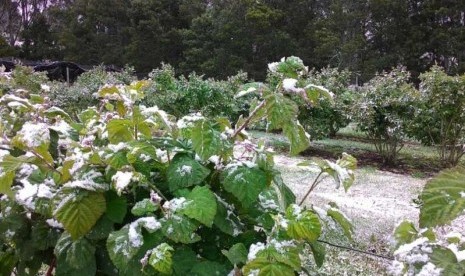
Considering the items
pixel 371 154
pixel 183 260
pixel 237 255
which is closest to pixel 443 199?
pixel 237 255

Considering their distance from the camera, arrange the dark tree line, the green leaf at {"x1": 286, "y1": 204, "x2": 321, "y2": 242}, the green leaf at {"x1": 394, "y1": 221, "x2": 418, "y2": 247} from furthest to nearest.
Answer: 1. the dark tree line
2. the green leaf at {"x1": 286, "y1": 204, "x2": 321, "y2": 242}
3. the green leaf at {"x1": 394, "y1": 221, "x2": 418, "y2": 247}

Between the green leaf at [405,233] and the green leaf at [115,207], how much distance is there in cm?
52

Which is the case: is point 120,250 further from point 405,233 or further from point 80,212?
point 405,233

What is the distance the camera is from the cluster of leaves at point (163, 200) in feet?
2.88

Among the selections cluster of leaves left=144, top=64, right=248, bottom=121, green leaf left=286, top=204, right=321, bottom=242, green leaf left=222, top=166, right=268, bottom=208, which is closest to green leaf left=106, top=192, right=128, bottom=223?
green leaf left=222, top=166, right=268, bottom=208

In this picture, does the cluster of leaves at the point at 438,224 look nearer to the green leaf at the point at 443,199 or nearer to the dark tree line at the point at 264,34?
the green leaf at the point at 443,199

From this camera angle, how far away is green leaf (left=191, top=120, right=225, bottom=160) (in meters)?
0.95

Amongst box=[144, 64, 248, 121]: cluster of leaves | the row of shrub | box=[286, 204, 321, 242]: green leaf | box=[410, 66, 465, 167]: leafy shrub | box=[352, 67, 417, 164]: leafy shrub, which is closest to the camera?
box=[286, 204, 321, 242]: green leaf

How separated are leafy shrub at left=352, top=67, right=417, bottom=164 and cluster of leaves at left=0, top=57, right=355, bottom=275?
7.11m

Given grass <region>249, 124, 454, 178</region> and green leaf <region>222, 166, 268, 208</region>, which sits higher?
green leaf <region>222, 166, 268, 208</region>

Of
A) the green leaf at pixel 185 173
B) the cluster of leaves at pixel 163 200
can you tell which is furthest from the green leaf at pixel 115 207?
the green leaf at pixel 185 173

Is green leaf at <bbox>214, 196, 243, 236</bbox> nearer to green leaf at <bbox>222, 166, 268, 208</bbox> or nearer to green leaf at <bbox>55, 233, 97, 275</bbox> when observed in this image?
green leaf at <bbox>222, 166, 268, 208</bbox>

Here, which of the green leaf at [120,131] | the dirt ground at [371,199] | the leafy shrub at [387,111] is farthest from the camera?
the leafy shrub at [387,111]

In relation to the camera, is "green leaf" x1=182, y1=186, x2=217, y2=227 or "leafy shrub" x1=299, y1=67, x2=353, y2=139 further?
"leafy shrub" x1=299, y1=67, x2=353, y2=139
